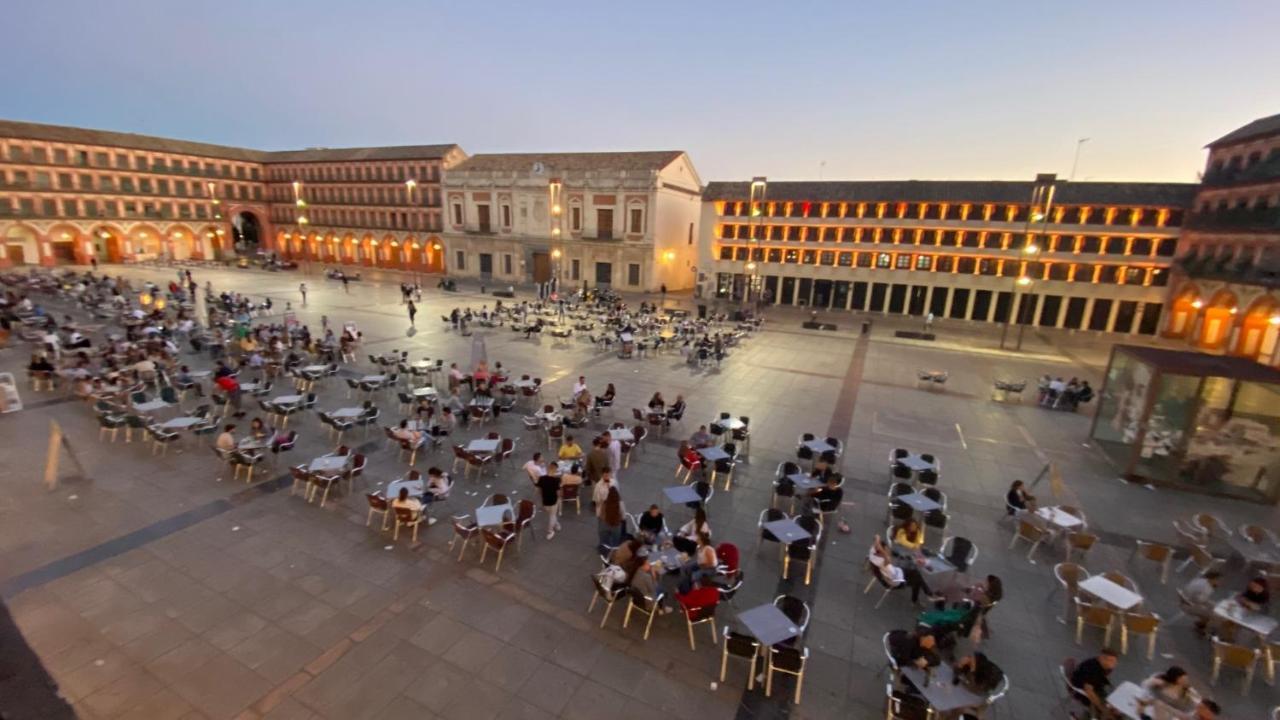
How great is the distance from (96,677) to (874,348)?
A: 2945 cm

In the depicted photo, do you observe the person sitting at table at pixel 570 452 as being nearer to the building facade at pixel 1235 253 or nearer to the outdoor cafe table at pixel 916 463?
the outdoor cafe table at pixel 916 463

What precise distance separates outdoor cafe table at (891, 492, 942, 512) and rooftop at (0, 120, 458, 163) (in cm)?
5736

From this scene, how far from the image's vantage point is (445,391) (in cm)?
1798

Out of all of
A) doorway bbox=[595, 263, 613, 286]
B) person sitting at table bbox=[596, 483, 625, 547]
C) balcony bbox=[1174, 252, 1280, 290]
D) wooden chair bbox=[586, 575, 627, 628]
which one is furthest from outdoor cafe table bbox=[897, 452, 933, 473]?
doorway bbox=[595, 263, 613, 286]

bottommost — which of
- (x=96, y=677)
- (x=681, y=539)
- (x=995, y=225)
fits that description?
(x=96, y=677)

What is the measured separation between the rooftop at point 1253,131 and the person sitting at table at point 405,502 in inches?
1697

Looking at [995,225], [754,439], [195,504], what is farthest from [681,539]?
[995,225]

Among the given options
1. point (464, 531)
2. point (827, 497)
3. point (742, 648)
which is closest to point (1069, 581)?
point (827, 497)

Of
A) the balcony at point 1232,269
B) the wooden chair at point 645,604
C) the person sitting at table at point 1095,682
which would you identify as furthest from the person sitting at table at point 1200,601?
the balcony at point 1232,269

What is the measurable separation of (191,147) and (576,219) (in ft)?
160

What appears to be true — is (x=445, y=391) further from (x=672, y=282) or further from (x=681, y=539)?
(x=672, y=282)

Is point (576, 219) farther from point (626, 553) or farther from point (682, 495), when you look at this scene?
point (626, 553)

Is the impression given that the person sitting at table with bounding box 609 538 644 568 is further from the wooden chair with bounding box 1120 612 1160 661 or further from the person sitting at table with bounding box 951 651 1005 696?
the wooden chair with bounding box 1120 612 1160 661

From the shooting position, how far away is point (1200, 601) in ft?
26.2
